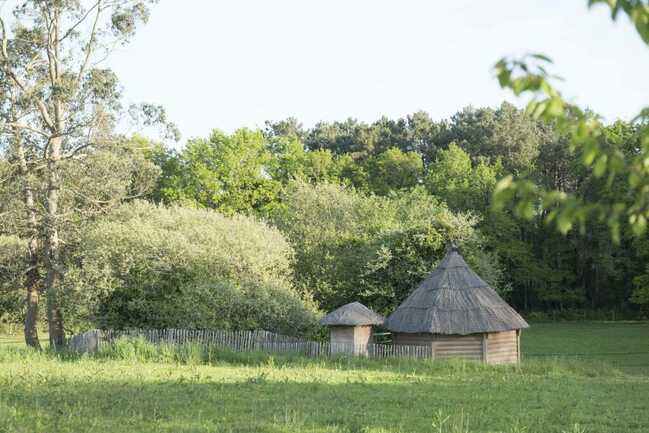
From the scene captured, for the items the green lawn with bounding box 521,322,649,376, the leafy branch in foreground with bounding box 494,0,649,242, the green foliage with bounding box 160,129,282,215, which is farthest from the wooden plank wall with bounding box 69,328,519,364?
the green foliage with bounding box 160,129,282,215

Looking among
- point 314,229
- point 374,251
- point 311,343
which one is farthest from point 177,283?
point 314,229

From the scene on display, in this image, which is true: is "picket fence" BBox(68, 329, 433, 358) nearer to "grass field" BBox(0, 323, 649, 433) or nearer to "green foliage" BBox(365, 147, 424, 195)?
"grass field" BBox(0, 323, 649, 433)

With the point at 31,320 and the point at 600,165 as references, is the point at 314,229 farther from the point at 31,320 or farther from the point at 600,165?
the point at 600,165

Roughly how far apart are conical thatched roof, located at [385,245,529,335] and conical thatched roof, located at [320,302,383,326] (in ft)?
5.60

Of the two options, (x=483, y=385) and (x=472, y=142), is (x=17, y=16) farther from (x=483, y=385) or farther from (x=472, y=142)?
(x=472, y=142)

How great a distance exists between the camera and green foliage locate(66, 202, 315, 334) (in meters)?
28.8

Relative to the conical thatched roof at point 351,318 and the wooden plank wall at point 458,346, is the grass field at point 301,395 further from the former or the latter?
the wooden plank wall at point 458,346

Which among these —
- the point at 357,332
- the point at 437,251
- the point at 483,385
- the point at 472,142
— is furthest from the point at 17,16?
the point at 472,142

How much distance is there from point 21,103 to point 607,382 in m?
23.3

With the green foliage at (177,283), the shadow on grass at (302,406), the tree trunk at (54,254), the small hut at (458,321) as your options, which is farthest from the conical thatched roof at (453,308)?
the tree trunk at (54,254)

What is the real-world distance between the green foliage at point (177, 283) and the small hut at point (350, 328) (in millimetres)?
2555

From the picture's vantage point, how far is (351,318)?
27.2m

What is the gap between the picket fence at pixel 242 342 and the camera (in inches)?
1011

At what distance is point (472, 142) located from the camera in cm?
6762
